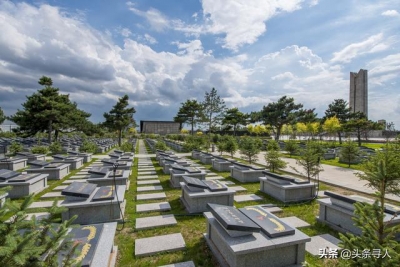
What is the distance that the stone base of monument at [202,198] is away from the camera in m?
6.56

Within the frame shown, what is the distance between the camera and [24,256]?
167 centimetres

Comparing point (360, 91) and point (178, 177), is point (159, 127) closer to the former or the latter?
point (360, 91)

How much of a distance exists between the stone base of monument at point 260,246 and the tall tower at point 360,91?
90.3 m

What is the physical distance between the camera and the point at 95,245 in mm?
3742

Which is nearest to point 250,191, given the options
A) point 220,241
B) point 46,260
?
point 220,241

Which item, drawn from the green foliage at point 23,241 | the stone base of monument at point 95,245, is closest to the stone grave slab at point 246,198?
the stone base of monument at point 95,245

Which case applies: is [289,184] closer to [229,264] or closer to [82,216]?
[229,264]

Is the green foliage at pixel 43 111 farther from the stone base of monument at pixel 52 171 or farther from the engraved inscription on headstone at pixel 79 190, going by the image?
the engraved inscription on headstone at pixel 79 190

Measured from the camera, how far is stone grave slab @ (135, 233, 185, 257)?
4.49m

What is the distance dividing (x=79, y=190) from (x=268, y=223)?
17.5ft

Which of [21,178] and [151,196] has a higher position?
[21,178]

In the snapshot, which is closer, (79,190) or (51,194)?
(79,190)

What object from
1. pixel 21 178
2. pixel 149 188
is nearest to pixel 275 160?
pixel 149 188

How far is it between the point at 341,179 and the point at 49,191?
14.5m
